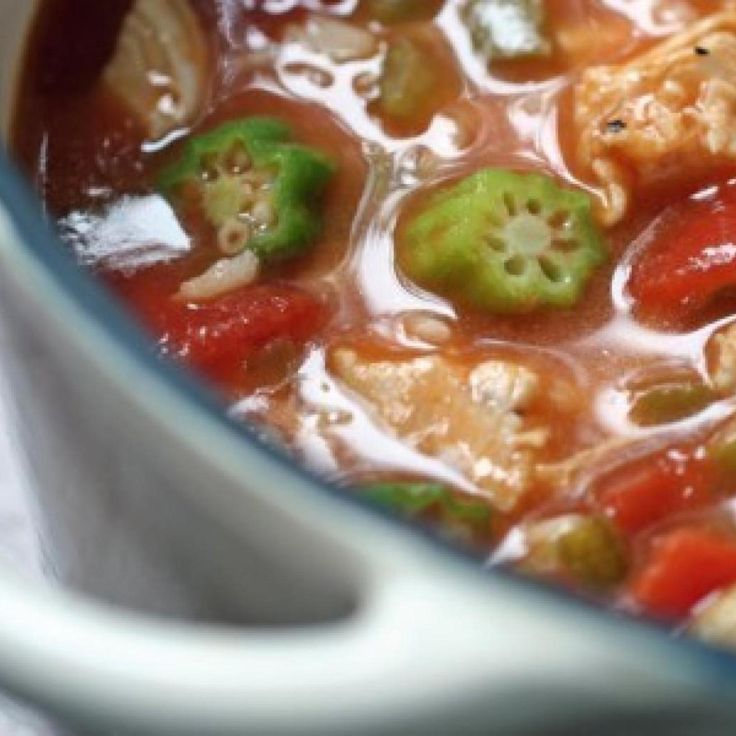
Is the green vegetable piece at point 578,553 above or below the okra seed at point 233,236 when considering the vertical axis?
below

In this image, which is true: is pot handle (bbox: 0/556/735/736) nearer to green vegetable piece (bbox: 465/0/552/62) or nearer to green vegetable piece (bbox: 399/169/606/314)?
green vegetable piece (bbox: 399/169/606/314)

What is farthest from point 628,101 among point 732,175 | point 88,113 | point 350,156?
point 88,113

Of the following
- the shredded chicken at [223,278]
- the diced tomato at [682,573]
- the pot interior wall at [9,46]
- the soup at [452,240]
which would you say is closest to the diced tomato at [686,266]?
the soup at [452,240]

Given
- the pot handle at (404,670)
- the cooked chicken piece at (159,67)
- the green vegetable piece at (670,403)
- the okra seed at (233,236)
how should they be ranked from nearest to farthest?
the pot handle at (404,670) < the green vegetable piece at (670,403) < the okra seed at (233,236) < the cooked chicken piece at (159,67)

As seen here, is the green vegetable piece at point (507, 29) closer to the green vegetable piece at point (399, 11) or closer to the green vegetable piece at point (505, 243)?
the green vegetable piece at point (399, 11)

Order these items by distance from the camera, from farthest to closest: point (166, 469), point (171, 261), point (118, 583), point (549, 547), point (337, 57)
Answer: point (337, 57), point (171, 261), point (549, 547), point (118, 583), point (166, 469)

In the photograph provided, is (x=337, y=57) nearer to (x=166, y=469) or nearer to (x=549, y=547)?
(x=549, y=547)

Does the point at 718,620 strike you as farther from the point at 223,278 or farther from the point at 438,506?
the point at 223,278

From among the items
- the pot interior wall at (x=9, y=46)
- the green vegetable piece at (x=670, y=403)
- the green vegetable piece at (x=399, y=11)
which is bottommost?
the green vegetable piece at (x=670, y=403)

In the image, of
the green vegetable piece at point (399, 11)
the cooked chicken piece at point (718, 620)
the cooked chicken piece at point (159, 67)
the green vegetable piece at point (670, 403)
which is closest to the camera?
the cooked chicken piece at point (718, 620)
